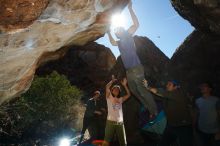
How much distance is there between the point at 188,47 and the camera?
15281 mm

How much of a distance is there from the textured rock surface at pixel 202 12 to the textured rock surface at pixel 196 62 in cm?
99

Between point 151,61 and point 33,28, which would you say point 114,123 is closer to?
point 33,28

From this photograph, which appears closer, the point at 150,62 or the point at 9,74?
the point at 9,74

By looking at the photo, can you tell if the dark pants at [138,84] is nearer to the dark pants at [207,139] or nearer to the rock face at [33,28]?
the dark pants at [207,139]

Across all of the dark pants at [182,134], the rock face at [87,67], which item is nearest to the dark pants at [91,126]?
the dark pants at [182,134]

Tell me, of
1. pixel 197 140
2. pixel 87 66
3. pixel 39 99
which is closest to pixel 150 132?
pixel 197 140

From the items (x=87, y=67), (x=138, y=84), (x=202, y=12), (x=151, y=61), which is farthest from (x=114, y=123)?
(x=87, y=67)

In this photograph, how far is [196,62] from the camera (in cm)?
1417

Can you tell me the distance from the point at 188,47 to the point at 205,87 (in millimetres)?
8195

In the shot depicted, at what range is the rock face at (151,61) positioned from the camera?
1527cm

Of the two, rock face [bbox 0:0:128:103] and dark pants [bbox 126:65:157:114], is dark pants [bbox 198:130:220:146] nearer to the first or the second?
dark pants [bbox 126:65:157:114]

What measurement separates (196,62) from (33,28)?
9.42 m

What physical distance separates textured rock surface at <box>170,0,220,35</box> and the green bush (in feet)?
22.1

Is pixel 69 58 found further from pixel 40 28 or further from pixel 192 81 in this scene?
pixel 40 28
